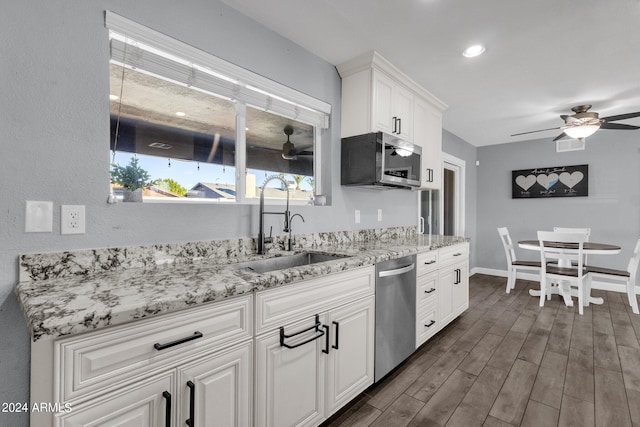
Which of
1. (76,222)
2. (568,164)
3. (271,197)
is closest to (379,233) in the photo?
(271,197)

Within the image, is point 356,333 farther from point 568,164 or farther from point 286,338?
point 568,164

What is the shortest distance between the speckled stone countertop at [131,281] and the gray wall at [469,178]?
3.74m

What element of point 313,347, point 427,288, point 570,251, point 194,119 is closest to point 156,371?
point 313,347

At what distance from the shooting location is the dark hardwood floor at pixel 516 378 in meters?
1.72

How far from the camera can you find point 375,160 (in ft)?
7.80

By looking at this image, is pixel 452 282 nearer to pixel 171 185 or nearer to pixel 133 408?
pixel 171 185

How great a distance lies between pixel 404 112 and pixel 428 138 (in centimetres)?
55

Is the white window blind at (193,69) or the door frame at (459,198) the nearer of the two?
the white window blind at (193,69)

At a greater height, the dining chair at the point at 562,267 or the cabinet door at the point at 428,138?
the cabinet door at the point at 428,138

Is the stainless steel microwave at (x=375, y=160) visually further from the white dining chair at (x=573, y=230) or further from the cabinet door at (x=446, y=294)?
the white dining chair at (x=573, y=230)

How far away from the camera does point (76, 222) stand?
129cm

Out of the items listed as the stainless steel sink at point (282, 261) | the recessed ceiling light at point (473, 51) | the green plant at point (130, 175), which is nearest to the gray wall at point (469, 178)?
the recessed ceiling light at point (473, 51)

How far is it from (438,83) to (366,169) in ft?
4.27

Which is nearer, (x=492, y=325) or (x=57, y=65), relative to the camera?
(x=57, y=65)
